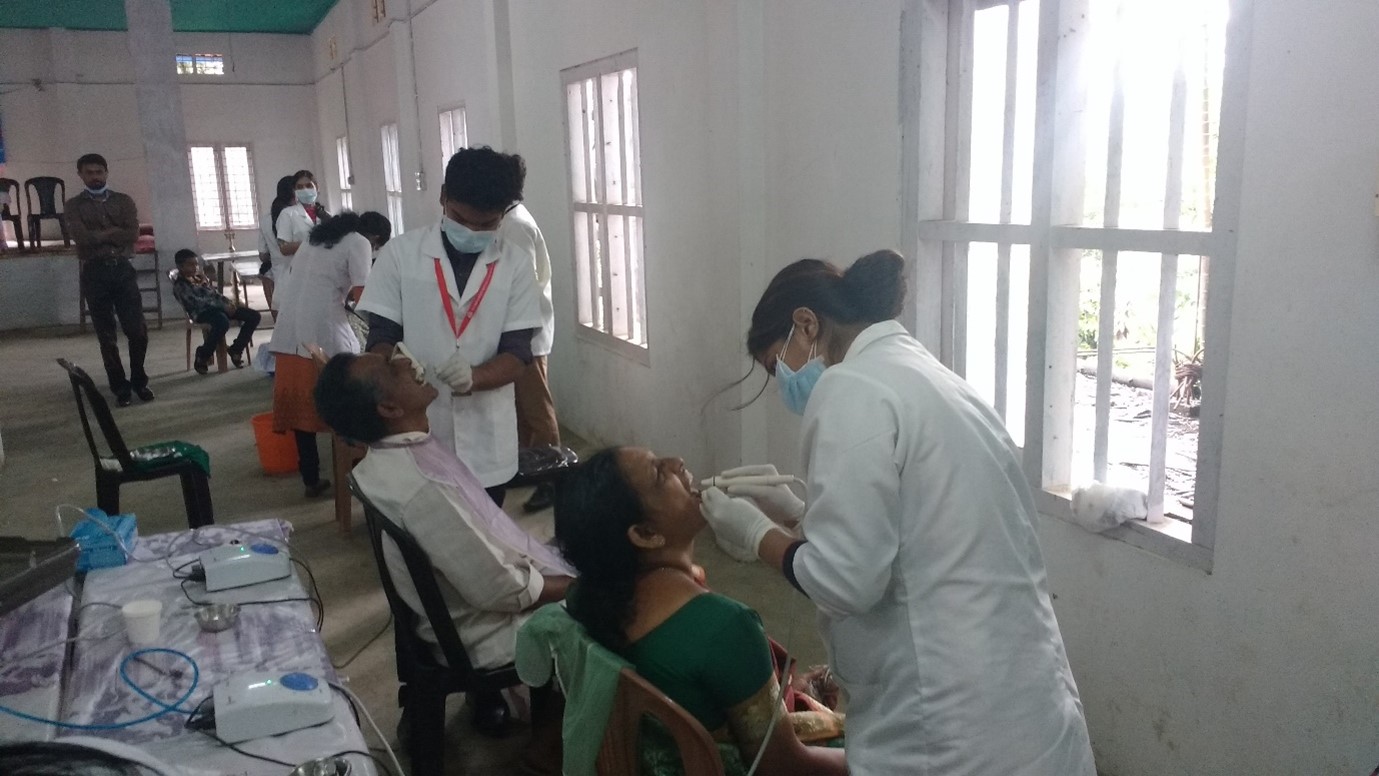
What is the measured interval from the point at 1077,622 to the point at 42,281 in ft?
38.4

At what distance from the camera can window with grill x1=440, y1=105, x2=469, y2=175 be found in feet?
23.3

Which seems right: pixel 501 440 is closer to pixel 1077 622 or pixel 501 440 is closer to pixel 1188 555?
pixel 1077 622

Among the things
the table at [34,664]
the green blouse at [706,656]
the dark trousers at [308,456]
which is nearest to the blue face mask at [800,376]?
the green blouse at [706,656]

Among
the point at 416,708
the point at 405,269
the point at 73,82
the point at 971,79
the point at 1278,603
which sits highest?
the point at 73,82

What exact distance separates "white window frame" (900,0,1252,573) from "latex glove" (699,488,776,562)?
1.02 metres

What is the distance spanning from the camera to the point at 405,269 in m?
2.67

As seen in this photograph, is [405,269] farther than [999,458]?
Yes

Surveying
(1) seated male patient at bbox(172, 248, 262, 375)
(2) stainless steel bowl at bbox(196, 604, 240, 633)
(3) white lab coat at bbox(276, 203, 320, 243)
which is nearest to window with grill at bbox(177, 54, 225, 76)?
(1) seated male patient at bbox(172, 248, 262, 375)

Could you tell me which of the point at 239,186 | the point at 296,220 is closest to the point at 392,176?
the point at 296,220

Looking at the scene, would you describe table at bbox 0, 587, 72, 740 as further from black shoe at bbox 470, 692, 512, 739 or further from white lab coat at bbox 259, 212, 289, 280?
white lab coat at bbox 259, 212, 289, 280

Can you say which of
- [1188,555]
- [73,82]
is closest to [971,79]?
[1188,555]

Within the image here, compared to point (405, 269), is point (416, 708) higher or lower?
lower

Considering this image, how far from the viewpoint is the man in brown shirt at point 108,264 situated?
6.70 metres

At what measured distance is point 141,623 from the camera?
1624mm
